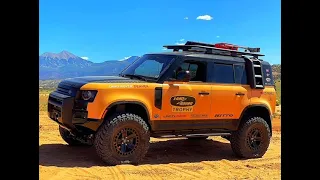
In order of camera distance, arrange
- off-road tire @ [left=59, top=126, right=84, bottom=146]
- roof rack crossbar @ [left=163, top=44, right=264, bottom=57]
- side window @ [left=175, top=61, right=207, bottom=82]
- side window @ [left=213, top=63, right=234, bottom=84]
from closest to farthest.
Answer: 1. side window @ [left=175, top=61, right=207, bottom=82]
2. side window @ [left=213, top=63, right=234, bottom=84]
3. roof rack crossbar @ [left=163, top=44, right=264, bottom=57]
4. off-road tire @ [left=59, top=126, right=84, bottom=146]

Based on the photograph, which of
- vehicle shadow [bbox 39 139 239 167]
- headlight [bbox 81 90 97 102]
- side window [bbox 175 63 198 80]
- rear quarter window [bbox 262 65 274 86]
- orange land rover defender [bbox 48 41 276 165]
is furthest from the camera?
rear quarter window [bbox 262 65 274 86]

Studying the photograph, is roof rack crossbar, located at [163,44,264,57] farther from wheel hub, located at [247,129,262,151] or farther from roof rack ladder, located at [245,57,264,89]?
wheel hub, located at [247,129,262,151]

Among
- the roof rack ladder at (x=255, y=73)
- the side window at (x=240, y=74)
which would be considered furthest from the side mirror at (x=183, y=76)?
the roof rack ladder at (x=255, y=73)

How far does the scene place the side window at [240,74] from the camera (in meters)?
8.48

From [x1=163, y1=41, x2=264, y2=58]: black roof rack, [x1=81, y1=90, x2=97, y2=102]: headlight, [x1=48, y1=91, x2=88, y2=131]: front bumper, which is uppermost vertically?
[x1=163, y1=41, x2=264, y2=58]: black roof rack

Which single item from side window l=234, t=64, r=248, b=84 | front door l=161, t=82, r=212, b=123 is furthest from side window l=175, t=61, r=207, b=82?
side window l=234, t=64, r=248, b=84

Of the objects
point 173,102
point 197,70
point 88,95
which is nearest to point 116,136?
point 88,95

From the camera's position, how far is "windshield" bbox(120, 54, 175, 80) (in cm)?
767

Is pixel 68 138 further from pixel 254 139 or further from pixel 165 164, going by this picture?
pixel 254 139
